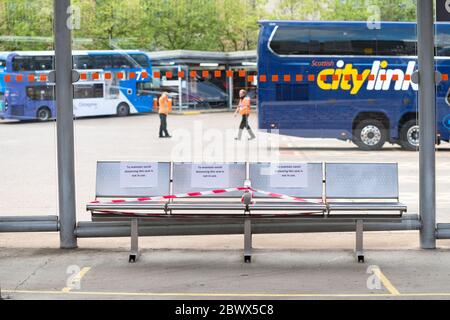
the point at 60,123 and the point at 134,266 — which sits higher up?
the point at 60,123

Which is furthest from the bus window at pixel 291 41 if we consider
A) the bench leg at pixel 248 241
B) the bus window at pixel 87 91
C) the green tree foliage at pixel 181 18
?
the bench leg at pixel 248 241

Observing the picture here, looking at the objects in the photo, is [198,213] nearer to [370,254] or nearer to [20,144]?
[370,254]

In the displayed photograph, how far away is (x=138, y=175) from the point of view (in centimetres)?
888

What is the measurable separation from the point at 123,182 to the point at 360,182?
2.43 meters

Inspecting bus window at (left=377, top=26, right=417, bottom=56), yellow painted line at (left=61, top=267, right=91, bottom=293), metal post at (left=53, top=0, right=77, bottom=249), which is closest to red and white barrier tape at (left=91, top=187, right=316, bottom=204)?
metal post at (left=53, top=0, right=77, bottom=249)

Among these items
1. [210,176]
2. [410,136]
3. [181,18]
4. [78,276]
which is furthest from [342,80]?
[78,276]

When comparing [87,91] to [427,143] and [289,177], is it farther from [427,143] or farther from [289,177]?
[427,143]

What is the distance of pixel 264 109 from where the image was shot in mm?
9727

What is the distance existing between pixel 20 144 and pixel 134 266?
2.93 m

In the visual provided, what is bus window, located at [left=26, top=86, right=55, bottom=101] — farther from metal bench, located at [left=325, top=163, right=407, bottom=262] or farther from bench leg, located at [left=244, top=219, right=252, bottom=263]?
metal bench, located at [left=325, top=163, right=407, bottom=262]

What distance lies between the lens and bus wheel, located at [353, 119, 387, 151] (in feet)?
33.2

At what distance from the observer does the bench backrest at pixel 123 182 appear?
8.86 m

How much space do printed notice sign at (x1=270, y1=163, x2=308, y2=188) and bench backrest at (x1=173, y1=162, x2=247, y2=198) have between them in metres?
0.31
